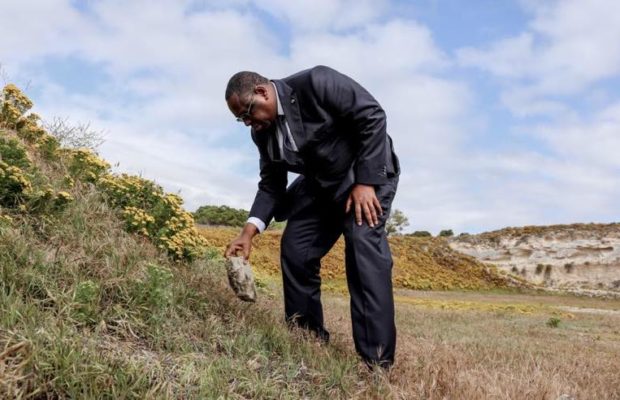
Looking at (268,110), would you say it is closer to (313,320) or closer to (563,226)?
(313,320)

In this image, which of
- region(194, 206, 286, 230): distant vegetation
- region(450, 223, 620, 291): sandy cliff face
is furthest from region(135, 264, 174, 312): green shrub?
region(450, 223, 620, 291): sandy cliff face

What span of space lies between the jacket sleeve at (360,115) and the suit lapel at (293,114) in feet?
0.48

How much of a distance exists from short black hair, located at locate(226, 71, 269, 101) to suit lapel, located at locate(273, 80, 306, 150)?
5.7 inches

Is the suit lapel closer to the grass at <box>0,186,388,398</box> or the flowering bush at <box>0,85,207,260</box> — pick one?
the grass at <box>0,186,388,398</box>

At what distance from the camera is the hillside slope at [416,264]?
47.7 feet

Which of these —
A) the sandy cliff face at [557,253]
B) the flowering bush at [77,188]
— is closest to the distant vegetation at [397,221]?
the sandy cliff face at [557,253]

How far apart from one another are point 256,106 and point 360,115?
60 centimetres

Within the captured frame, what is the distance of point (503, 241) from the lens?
21625 mm

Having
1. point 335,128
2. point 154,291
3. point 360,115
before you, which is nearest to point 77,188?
point 154,291

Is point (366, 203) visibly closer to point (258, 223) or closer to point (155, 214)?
point (258, 223)

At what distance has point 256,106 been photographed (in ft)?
12.2

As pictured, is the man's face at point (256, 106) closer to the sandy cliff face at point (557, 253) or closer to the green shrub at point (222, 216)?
the green shrub at point (222, 216)

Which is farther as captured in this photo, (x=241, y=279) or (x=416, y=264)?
(x=416, y=264)

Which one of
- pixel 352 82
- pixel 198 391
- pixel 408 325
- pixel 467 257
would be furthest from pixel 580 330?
pixel 467 257
